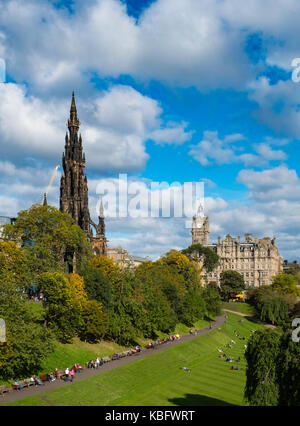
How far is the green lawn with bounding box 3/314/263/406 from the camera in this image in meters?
39.1

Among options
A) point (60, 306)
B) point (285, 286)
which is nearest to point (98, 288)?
point (60, 306)

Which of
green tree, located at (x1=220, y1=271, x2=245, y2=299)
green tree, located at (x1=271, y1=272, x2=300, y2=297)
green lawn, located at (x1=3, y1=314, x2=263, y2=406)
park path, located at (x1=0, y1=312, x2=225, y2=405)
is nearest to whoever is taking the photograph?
park path, located at (x1=0, y1=312, x2=225, y2=405)

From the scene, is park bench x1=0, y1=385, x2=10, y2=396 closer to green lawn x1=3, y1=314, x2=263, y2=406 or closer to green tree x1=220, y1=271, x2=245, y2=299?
green lawn x1=3, y1=314, x2=263, y2=406

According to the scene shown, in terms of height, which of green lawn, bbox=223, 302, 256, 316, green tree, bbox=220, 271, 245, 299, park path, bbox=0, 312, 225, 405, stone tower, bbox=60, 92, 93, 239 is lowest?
green lawn, bbox=223, 302, 256, 316

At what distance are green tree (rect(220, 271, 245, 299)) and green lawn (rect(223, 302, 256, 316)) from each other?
21.7ft

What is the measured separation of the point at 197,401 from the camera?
39.9 m

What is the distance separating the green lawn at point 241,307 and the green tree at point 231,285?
6.63m

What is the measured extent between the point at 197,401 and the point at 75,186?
73.2m

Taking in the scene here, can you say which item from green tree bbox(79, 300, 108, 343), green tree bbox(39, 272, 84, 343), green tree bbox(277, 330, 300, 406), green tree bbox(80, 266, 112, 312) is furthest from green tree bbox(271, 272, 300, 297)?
green tree bbox(277, 330, 300, 406)

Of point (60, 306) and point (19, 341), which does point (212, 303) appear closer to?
point (60, 306)
